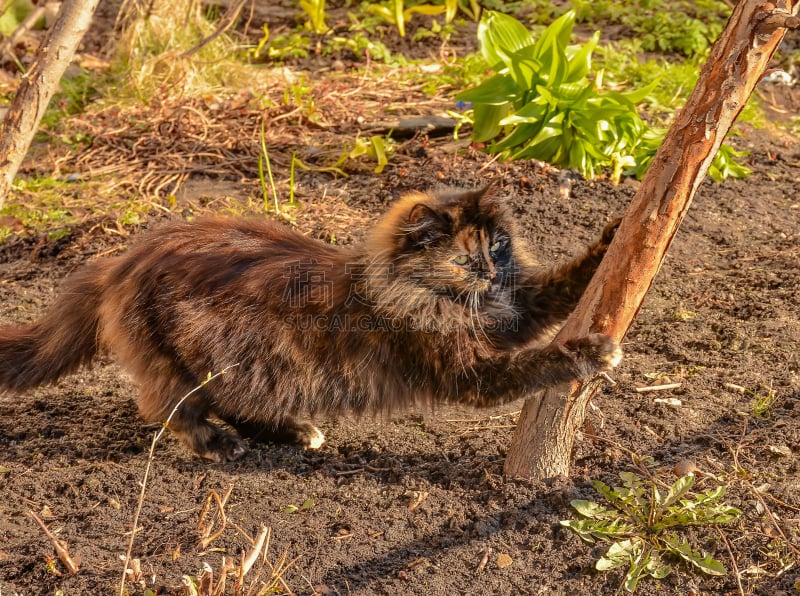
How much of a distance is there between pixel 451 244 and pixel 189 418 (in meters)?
1.43

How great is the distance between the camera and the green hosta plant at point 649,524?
283cm

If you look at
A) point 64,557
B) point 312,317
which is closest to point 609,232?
point 312,317

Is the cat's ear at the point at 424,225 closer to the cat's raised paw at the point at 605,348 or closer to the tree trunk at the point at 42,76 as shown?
the cat's raised paw at the point at 605,348

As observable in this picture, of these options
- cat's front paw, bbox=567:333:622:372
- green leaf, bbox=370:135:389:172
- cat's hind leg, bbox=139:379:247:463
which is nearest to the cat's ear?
cat's front paw, bbox=567:333:622:372

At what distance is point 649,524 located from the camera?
116 inches

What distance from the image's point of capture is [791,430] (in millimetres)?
3449

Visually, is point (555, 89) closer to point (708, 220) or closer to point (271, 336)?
point (708, 220)

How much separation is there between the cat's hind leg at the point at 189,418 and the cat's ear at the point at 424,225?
122 centimetres

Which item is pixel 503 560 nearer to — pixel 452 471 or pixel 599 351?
pixel 452 471

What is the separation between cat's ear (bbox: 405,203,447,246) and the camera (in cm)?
333

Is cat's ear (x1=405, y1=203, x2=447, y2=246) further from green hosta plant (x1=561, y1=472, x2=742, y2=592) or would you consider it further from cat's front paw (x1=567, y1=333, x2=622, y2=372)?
green hosta plant (x1=561, y1=472, x2=742, y2=592)

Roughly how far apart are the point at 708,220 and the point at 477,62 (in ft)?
8.53

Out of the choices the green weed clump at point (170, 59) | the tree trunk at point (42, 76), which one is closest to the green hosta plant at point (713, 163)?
the green weed clump at point (170, 59)

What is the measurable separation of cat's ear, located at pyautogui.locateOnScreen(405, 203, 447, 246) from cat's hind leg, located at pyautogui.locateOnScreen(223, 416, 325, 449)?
109cm
